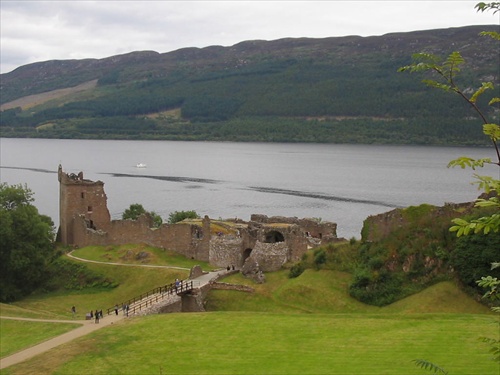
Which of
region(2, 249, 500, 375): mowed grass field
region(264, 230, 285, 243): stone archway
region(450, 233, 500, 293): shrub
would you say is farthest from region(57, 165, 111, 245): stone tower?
region(450, 233, 500, 293): shrub

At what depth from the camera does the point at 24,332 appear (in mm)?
38656

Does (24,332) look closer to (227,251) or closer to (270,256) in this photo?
(270,256)

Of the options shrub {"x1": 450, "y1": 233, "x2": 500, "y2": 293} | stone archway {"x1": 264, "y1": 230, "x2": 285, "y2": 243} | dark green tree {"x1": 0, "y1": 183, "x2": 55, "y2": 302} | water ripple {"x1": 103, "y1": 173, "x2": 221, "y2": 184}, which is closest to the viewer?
shrub {"x1": 450, "y1": 233, "x2": 500, "y2": 293}

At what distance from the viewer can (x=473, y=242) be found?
37906mm

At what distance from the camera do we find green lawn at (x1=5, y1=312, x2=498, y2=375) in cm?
2773

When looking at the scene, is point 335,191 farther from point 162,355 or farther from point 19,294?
point 162,355

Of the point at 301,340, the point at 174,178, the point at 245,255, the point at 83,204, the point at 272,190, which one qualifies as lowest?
the point at 272,190

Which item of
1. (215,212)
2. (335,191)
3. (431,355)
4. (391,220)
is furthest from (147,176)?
(431,355)

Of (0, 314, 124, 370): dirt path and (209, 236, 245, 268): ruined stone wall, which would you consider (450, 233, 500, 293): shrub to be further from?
(0, 314, 124, 370): dirt path

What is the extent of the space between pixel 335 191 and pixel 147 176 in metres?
58.7

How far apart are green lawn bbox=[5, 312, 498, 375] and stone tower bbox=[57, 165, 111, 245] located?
28838mm

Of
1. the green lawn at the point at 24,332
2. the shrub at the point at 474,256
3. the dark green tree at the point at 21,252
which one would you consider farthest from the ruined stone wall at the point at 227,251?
the shrub at the point at 474,256

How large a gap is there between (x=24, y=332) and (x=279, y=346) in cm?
1665

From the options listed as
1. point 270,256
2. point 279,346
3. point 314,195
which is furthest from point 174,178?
point 279,346
